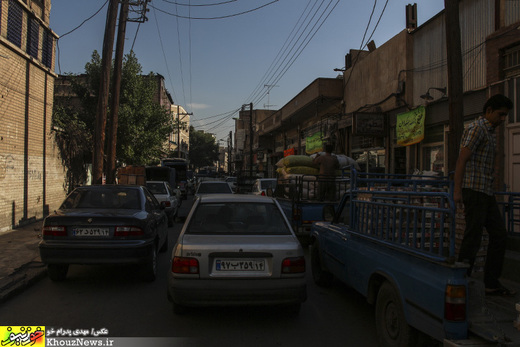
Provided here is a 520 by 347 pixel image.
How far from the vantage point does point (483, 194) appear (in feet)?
12.2

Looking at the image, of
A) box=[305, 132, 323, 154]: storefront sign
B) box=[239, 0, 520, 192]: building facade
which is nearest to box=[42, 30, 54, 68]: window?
box=[239, 0, 520, 192]: building facade

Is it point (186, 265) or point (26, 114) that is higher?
point (26, 114)

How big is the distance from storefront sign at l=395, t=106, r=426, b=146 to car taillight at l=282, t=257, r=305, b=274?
9.47 m

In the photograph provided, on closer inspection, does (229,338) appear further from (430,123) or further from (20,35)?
(20,35)

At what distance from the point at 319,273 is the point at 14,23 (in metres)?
10.7

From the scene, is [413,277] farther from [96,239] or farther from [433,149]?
[433,149]

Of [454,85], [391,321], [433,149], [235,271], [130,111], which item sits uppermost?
[130,111]

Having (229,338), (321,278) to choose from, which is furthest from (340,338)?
(321,278)

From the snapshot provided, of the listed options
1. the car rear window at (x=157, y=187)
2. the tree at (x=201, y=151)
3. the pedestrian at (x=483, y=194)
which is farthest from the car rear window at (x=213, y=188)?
the tree at (x=201, y=151)

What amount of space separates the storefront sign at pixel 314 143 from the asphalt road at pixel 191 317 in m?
15.7

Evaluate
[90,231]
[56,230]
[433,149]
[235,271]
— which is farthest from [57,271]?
[433,149]

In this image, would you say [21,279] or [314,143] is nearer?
[21,279]

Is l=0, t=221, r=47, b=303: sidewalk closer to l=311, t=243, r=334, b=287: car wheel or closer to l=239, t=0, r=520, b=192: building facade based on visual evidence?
l=311, t=243, r=334, b=287: car wheel

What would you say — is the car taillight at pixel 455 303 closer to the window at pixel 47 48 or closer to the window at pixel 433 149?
the window at pixel 433 149
